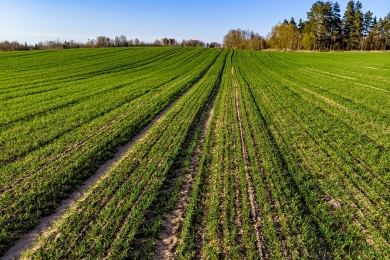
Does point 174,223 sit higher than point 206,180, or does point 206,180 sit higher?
point 206,180

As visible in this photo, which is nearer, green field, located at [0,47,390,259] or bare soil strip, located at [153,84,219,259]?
bare soil strip, located at [153,84,219,259]

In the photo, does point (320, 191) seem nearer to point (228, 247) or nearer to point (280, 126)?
point (228, 247)

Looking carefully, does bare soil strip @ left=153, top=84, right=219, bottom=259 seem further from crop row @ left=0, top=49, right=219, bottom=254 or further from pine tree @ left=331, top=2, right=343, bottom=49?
pine tree @ left=331, top=2, right=343, bottom=49

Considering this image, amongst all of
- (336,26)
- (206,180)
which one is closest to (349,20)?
(336,26)

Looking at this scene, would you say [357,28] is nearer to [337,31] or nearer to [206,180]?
[337,31]

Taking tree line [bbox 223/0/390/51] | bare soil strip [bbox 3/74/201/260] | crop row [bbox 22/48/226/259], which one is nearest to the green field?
crop row [bbox 22/48/226/259]

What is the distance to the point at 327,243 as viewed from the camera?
226 inches

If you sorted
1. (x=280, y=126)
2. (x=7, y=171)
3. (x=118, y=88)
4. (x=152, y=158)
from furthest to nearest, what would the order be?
(x=118, y=88)
(x=280, y=126)
(x=152, y=158)
(x=7, y=171)

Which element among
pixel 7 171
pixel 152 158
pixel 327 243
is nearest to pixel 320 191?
pixel 327 243

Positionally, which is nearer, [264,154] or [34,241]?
[34,241]

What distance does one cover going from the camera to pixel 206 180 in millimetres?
8383

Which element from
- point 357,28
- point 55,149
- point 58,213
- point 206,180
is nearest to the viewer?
point 58,213

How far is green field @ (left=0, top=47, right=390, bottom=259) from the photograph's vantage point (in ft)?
18.9

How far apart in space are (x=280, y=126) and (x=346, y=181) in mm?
5578
